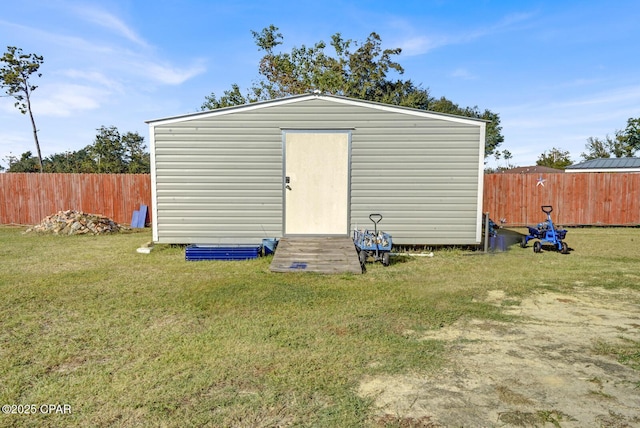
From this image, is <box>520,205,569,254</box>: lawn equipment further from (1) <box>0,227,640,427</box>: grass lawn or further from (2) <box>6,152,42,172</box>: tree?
(2) <box>6,152,42,172</box>: tree

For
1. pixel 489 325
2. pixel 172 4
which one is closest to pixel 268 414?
pixel 489 325

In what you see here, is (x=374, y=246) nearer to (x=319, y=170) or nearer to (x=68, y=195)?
(x=319, y=170)

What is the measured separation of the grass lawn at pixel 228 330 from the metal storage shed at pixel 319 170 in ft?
4.06

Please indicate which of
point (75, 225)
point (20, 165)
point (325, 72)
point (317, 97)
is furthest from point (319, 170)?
point (20, 165)

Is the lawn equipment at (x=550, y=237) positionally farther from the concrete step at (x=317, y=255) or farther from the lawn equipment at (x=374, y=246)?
the concrete step at (x=317, y=255)

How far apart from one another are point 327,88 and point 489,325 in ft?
73.3

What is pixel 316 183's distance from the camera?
27.2ft

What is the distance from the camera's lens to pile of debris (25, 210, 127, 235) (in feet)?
38.2

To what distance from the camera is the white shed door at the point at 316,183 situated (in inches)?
327

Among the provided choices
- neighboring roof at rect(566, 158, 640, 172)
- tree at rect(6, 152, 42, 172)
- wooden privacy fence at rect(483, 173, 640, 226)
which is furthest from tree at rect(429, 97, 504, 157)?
tree at rect(6, 152, 42, 172)

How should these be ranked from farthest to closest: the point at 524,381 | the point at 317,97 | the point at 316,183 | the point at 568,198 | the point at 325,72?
the point at 325,72
the point at 568,198
the point at 316,183
the point at 317,97
the point at 524,381

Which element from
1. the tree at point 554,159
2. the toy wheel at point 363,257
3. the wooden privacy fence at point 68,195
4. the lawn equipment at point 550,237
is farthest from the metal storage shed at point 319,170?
the tree at point 554,159

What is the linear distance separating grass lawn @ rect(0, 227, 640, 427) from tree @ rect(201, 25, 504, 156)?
19706mm

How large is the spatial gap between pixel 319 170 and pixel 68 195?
11159 millimetres
